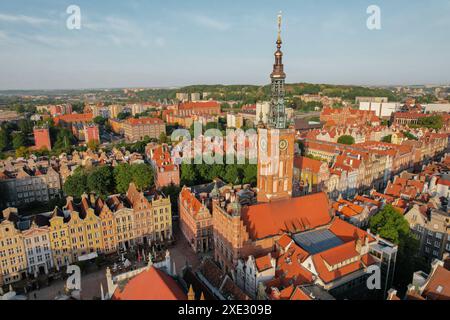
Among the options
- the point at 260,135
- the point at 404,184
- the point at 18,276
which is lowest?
the point at 18,276

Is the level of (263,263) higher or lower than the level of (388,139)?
lower

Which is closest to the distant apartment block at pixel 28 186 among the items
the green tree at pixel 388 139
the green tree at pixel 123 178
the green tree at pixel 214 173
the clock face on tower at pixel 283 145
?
the green tree at pixel 123 178

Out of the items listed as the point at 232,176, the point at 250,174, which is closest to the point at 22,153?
the point at 232,176

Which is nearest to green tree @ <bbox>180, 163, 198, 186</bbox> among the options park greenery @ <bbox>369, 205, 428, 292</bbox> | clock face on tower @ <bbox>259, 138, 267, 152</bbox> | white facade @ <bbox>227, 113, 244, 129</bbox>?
clock face on tower @ <bbox>259, 138, 267, 152</bbox>

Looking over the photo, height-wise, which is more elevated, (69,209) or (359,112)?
(359,112)

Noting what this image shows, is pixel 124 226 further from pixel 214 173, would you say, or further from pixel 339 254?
pixel 339 254
